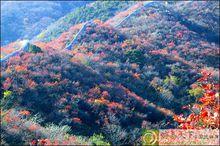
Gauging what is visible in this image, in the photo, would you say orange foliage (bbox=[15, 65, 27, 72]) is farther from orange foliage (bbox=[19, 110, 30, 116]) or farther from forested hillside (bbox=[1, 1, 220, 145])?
orange foliage (bbox=[19, 110, 30, 116])

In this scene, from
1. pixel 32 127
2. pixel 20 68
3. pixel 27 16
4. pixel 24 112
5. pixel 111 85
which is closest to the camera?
pixel 32 127

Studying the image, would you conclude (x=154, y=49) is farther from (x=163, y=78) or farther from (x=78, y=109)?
(x=78, y=109)

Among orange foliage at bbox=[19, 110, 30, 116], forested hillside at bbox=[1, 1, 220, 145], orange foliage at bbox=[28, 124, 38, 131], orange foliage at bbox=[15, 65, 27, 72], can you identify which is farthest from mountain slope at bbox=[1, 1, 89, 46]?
orange foliage at bbox=[28, 124, 38, 131]

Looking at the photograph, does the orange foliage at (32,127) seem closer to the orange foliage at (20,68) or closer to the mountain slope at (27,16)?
the orange foliage at (20,68)

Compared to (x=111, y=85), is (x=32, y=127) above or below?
above

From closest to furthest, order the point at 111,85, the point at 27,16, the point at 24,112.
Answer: the point at 24,112 < the point at 111,85 < the point at 27,16

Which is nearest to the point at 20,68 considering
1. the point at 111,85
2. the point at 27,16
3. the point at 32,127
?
the point at 111,85

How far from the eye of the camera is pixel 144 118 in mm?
19562

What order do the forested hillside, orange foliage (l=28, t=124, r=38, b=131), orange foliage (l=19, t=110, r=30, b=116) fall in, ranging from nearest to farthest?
orange foliage (l=28, t=124, r=38, b=131) → the forested hillside → orange foliage (l=19, t=110, r=30, b=116)

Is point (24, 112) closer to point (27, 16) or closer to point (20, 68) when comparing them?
point (20, 68)

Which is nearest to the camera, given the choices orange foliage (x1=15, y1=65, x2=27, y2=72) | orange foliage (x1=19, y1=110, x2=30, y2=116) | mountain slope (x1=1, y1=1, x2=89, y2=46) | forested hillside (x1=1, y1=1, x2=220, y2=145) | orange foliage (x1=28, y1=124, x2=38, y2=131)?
orange foliage (x1=28, y1=124, x2=38, y2=131)

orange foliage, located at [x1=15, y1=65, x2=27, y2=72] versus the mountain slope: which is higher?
orange foliage, located at [x1=15, y1=65, x2=27, y2=72]

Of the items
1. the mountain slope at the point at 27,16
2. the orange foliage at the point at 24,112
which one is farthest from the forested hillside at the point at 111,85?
the mountain slope at the point at 27,16

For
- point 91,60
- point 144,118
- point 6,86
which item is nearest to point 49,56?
point 91,60
